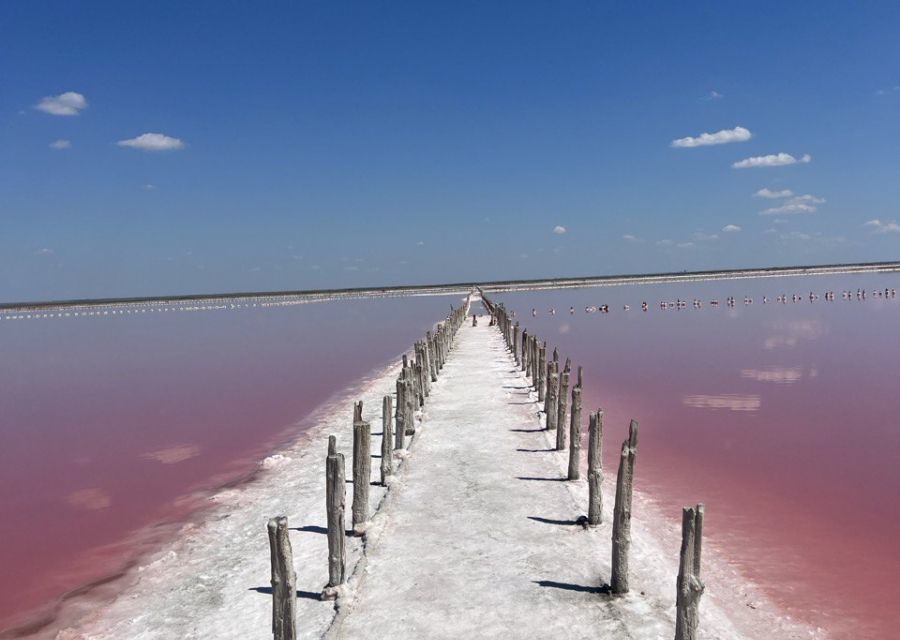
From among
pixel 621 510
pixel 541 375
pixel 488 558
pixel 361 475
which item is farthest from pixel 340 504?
pixel 541 375

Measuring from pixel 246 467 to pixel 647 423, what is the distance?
939cm

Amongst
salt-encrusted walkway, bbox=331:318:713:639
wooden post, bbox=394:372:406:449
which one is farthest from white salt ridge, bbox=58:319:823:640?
wooden post, bbox=394:372:406:449

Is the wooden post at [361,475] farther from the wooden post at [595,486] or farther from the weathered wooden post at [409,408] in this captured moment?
the weathered wooden post at [409,408]

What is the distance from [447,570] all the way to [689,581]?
3.03 m

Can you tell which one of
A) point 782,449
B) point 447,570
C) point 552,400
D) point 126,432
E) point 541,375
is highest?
point 541,375

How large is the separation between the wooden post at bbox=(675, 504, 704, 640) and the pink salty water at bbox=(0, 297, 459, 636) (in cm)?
740

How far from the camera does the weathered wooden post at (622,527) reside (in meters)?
7.38

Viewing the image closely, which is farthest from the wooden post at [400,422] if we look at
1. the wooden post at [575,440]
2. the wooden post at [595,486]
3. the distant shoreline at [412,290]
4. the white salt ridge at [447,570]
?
the distant shoreline at [412,290]

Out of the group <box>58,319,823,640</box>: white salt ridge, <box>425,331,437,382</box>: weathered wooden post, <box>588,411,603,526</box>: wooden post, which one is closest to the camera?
<box>58,319,823,640</box>: white salt ridge

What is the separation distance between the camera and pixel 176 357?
3297 cm

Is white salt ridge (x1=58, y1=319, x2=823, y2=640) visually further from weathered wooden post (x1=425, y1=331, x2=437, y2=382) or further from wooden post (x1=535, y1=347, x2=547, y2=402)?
weathered wooden post (x1=425, y1=331, x2=437, y2=382)

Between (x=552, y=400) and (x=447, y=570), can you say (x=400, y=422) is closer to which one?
(x=552, y=400)

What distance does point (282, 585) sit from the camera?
6.20 m

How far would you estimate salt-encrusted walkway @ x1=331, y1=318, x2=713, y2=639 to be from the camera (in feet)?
22.7
